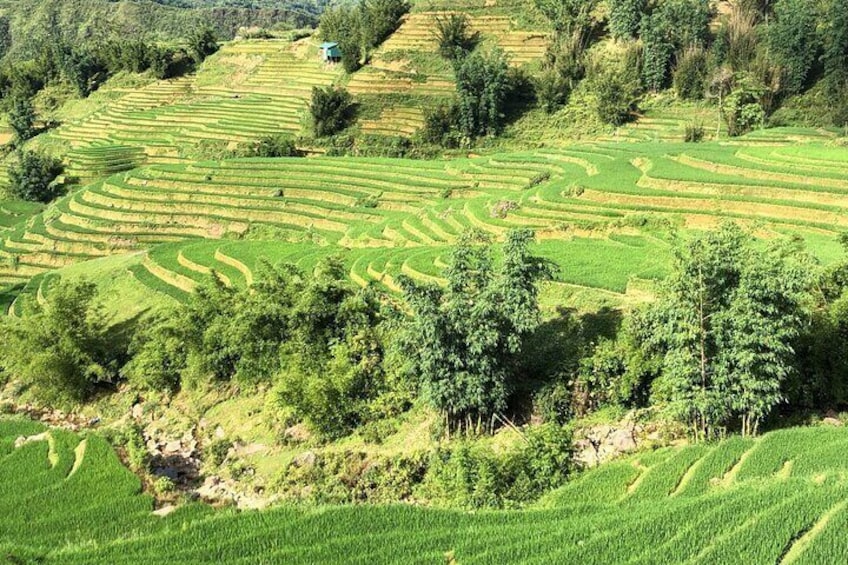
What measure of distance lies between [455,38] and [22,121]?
5138cm

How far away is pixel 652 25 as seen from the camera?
5175 centimetres

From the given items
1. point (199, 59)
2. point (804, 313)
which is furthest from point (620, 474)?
point (199, 59)

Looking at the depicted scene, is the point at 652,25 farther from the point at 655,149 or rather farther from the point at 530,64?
the point at 655,149

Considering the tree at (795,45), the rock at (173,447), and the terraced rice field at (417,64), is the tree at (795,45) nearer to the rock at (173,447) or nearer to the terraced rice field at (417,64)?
the terraced rice field at (417,64)

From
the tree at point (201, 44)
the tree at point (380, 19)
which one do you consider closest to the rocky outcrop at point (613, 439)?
the tree at point (380, 19)

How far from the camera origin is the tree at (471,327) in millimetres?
13242

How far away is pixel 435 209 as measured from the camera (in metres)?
32.5

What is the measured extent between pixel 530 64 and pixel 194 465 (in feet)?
177

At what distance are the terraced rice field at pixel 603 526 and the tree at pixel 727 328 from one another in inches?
35.3

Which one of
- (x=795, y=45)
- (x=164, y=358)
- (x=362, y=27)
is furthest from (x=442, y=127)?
(x=164, y=358)

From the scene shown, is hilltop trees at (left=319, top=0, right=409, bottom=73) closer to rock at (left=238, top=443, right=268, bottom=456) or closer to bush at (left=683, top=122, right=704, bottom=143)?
bush at (left=683, top=122, right=704, bottom=143)

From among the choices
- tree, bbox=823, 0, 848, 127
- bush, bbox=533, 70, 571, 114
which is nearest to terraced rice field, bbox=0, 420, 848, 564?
tree, bbox=823, 0, 848, 127

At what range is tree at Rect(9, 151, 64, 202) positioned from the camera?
5156cm

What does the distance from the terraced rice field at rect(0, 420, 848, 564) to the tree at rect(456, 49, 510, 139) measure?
4371 cm
